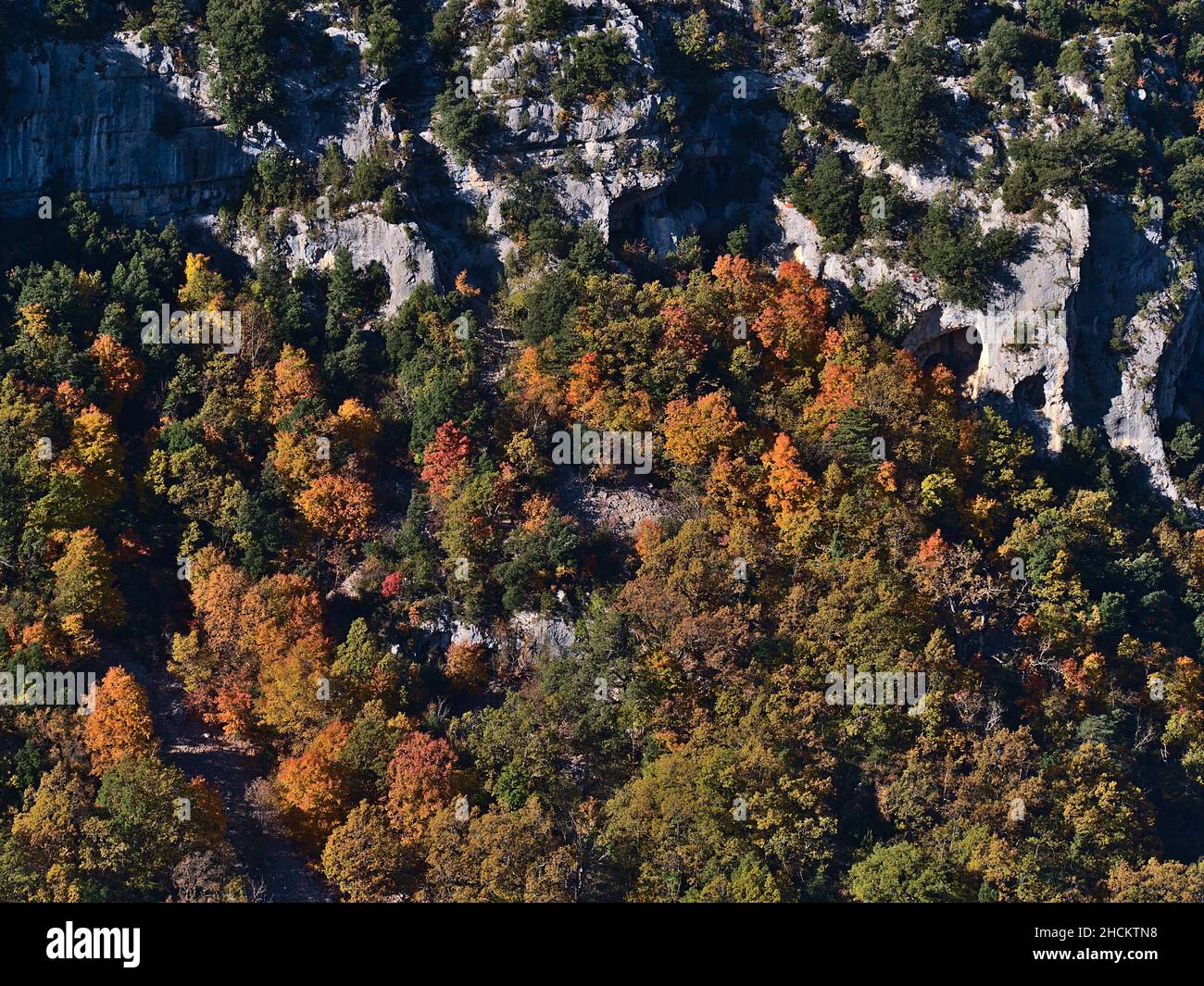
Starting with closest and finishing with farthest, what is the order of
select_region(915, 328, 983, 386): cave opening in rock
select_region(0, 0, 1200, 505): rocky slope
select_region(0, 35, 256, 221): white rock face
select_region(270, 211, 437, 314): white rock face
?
1. select_region(270, 211, 437, 314): white rock face
2. select_region(0, 0, 1200, 505): rocky slope
3. select_region(915, 328, 983, 386): cave opening in rock
4. select_region(0, 35, 256, 221): white rock face

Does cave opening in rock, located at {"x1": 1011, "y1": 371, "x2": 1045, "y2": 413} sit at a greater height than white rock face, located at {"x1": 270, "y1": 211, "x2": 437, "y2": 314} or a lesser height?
lesser

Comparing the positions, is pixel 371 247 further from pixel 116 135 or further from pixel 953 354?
pixel 953 354

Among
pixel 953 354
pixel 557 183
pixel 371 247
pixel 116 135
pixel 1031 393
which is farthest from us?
pixel 116 135

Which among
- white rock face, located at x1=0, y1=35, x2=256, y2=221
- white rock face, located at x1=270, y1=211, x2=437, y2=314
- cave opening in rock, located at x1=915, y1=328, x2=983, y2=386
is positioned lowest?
cave opening in rock, located at x1=915, y1=328, x2=983, y2=386

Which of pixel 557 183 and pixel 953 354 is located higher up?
pixel 557 183

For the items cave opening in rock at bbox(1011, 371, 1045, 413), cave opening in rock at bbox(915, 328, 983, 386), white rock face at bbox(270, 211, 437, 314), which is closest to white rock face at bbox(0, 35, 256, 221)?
white rock face at bbox(270, 211, 437, 314)

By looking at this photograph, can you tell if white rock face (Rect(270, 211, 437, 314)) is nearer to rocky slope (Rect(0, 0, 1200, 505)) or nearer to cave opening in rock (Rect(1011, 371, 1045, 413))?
rocky slope (Rect(0, 0, 1200, 505))

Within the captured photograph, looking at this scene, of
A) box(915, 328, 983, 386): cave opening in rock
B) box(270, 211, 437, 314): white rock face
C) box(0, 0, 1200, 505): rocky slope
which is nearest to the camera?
box(270, 211, 437, 314): white rock face

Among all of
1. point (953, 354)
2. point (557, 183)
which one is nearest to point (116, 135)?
point (557, 183)

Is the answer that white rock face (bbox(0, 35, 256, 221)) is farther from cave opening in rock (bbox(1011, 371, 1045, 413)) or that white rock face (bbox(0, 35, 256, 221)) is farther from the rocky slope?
cave opening in rock (bbox(1011, 371, 1045, 413))

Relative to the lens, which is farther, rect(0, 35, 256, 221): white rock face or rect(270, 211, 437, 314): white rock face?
rect(0, 35, 256, 221): white rock face

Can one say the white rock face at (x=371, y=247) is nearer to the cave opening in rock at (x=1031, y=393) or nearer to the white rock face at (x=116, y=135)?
the white rock face at (x=116, y=135)
